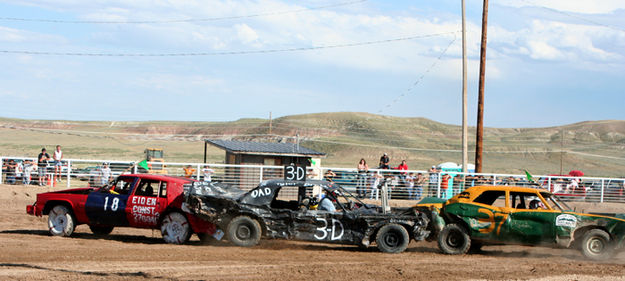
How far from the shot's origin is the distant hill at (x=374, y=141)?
75875 millimetres

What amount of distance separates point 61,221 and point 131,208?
5.30 ft

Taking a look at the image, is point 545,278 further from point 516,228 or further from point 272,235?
point 272,235

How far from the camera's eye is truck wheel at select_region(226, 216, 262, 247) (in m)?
12.2

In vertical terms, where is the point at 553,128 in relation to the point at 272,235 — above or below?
above

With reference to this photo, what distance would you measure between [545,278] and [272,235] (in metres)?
4.91

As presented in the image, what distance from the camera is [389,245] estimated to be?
39.7 ft

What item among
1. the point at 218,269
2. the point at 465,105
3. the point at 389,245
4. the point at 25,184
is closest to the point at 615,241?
the point at 389,245

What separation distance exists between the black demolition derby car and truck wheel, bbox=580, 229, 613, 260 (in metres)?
2.77

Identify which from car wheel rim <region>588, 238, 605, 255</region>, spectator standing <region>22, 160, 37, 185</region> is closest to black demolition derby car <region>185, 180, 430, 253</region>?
car wheel rim <region>588, 238, 605, 255</region>

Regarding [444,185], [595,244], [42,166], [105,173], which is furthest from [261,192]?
[444,185]

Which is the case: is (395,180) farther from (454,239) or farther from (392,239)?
(392,239)

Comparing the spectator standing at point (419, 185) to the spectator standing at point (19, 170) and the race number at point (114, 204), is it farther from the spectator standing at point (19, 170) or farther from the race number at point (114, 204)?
the race number at point (114, 204)

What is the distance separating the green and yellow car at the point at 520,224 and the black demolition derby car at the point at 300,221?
0.58 meters

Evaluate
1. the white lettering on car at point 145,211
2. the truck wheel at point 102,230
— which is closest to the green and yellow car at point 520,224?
the white lettering on car at point 145,211
